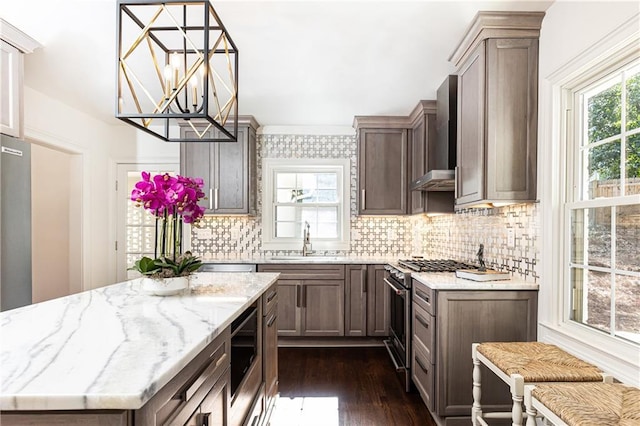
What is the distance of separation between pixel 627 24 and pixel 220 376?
2.27 m

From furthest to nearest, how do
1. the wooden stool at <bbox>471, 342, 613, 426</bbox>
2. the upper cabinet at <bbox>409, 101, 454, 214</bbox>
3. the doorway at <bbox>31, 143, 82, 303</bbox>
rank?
the doorway at <bbox>31, 143, 82, 303</bbox>
the upper cabinet at <bbox>409, 101, 454, 214</bbox>
the wooden stool at <bbox>471, 342, 613, 426</bbox>

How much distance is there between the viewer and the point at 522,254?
7.89ft

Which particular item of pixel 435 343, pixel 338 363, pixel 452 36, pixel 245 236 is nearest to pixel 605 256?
pixel 435 343

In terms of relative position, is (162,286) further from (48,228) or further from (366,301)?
(48,228)

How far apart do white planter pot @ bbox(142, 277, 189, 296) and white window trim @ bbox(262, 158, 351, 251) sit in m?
2.76

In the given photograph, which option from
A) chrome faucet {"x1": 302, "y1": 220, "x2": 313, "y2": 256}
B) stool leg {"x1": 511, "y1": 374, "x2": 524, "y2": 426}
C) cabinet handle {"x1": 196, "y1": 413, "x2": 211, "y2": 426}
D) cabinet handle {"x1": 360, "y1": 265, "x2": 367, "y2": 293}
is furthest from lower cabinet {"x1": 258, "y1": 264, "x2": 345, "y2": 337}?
cabinet handle {"x1": 196, "y1": 413, "x2": 211, "y2": 426}

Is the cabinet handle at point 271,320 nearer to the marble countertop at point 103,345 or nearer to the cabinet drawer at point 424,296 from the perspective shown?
the marble countertop at point 103,345

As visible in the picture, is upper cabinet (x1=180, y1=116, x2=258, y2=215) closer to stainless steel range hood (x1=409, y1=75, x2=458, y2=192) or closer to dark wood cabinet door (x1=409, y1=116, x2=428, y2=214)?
dark wood cabinet door (x1=409, y1=116, x2=428, y2=214)

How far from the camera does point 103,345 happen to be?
39.0 inches

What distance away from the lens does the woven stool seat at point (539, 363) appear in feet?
5.15

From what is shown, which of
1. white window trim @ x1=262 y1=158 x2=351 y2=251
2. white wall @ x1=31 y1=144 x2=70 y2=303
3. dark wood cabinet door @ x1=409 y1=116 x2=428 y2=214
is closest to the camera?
dark wood cabinet door @ x1=409 y1=116 x2=428 y2=214

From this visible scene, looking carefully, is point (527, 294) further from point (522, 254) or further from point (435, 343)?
→ point (435, 343)

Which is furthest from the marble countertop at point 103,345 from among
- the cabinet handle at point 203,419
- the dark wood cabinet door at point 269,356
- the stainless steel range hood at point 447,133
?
the stainless steel range hood at point 447,133

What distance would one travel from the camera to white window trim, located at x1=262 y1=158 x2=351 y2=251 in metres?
4.45
